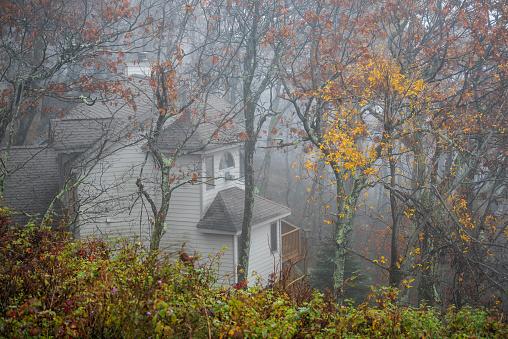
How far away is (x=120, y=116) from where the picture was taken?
52.4 feet

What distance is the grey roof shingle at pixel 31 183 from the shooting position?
47.4 feet

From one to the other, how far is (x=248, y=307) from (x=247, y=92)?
1114 cm

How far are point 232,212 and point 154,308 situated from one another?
12.3 metres

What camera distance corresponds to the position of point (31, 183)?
608 inches

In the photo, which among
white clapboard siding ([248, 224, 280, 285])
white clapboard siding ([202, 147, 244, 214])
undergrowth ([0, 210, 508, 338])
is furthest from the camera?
white clapboard siding ([248, 224, 280, 285])

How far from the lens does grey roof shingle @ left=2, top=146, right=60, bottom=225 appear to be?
47.4 ft

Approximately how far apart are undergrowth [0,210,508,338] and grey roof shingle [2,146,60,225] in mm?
10099

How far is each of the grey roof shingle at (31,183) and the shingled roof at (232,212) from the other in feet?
20.4

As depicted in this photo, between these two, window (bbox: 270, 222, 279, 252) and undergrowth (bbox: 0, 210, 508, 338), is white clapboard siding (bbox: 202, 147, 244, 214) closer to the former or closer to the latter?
window (bbox: 270, 222, 279, 252)

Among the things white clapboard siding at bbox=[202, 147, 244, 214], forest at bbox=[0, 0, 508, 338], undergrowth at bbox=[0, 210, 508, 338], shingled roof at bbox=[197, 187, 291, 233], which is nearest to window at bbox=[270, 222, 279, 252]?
shingled roof at bbox=[197, 187, 291, 233]

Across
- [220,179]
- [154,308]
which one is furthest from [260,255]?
[154,308]

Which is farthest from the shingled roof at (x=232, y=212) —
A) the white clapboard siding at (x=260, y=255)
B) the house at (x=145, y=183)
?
the white clapboard siding at (x=260, y=255)

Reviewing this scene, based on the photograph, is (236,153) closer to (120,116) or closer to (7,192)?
(120,116)

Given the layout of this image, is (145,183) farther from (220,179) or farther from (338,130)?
(338,130)
